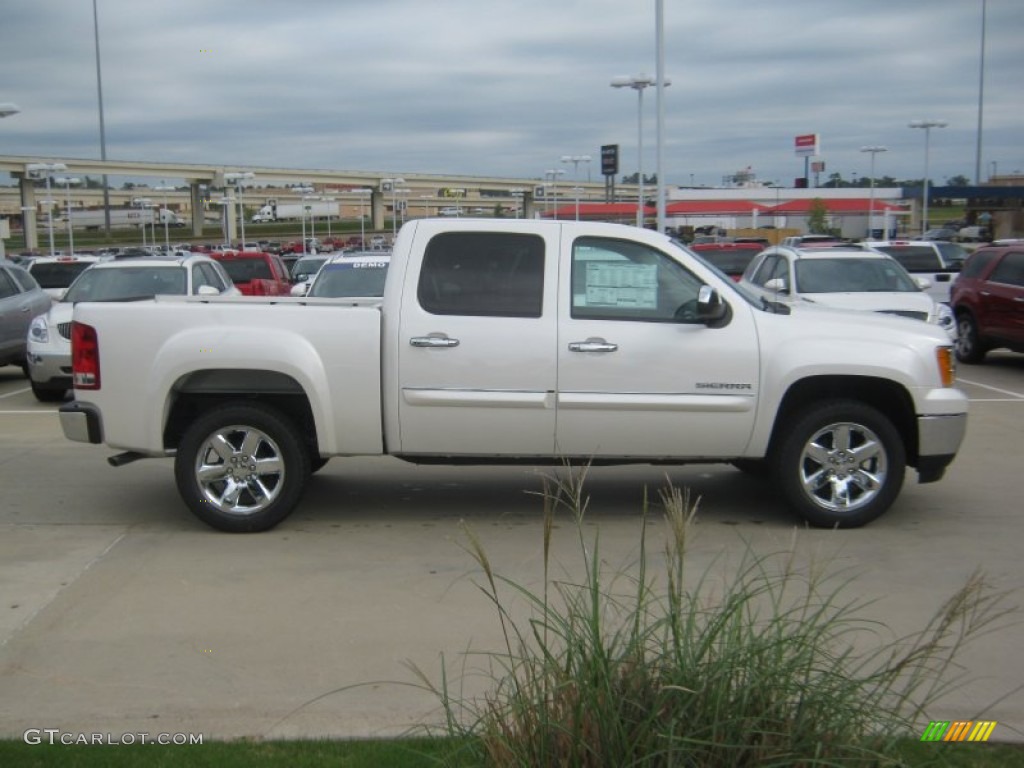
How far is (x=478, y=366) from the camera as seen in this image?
287 inches

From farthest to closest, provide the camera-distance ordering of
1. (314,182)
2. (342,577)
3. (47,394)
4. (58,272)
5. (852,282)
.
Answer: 1. (314,182)
2. (58,272)
3. (852,282)
4. (47,394)
5. (342,577)

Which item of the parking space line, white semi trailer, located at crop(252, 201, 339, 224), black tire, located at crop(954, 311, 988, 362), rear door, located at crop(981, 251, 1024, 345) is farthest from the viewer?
white semi trailer, located at crop(252, 201, 339, 224)

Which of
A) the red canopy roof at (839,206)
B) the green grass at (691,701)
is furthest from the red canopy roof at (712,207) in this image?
the green grass at (691,701)

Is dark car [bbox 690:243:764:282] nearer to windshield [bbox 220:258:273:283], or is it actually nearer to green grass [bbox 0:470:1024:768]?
windshield [bbox 220:258:273:283]

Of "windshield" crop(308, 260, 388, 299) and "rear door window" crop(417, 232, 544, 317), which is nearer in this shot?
"rear door window" crop(417, 232, 544, 317)

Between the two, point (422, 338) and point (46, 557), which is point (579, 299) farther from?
point (46, 557)

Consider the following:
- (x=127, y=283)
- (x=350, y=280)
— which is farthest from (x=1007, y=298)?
(x=127, y=283)

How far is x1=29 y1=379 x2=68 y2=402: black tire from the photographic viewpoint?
47.5 ft

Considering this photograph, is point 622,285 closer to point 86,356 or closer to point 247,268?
point 86,356

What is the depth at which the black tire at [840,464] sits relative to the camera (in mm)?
7477

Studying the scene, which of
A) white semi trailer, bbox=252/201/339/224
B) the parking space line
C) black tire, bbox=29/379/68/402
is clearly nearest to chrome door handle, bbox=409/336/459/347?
black tire, bbox=29/379/68/402

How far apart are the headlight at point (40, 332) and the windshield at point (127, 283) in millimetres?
814

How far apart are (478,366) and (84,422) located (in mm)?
2613

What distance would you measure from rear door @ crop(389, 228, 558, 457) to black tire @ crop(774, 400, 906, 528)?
1.63 meters
